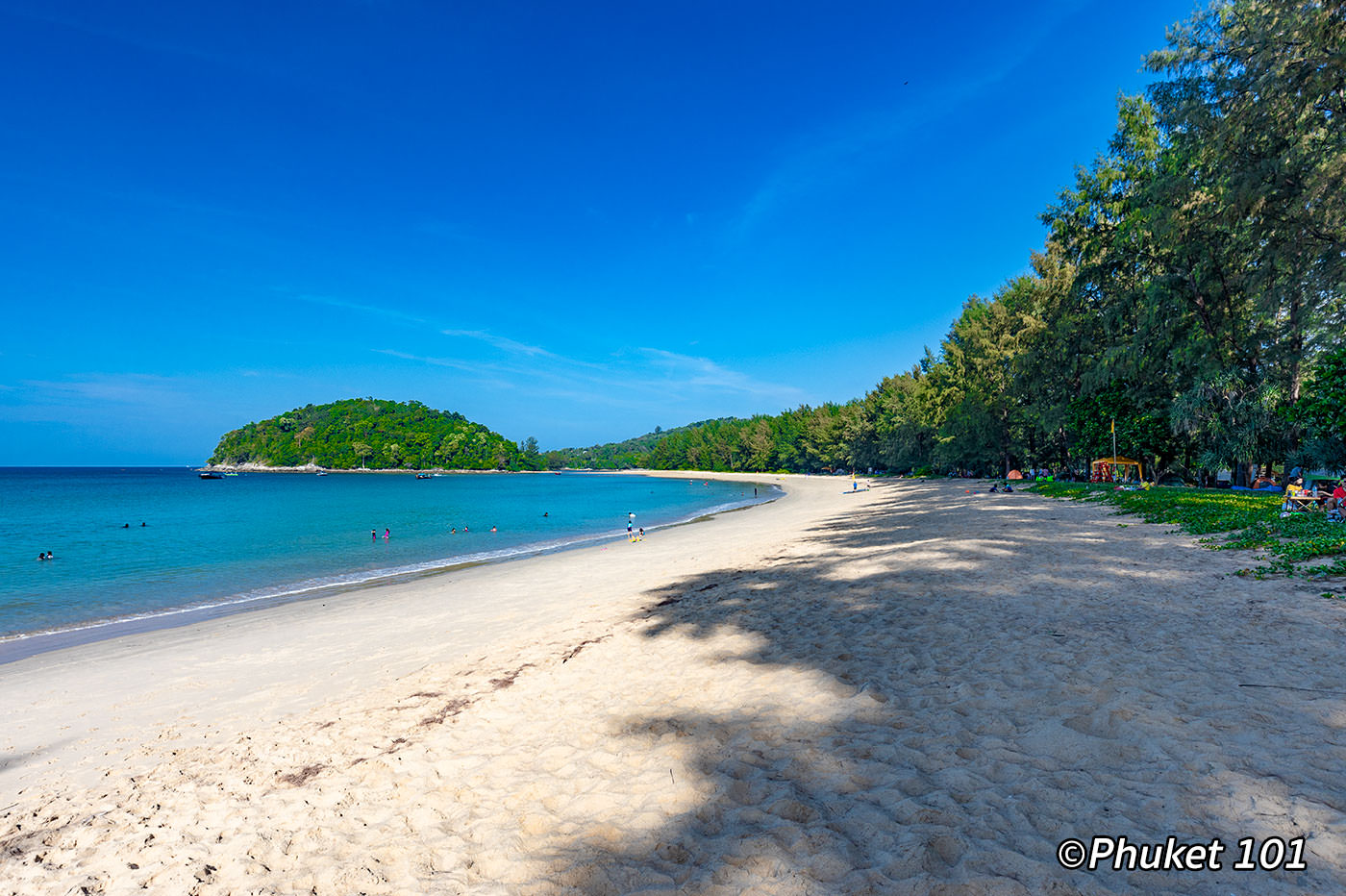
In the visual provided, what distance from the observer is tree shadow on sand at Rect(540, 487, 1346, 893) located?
3.25 metres

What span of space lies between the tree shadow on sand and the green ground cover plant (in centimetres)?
124

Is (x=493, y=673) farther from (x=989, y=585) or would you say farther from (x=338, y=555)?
(x=338, y=555)

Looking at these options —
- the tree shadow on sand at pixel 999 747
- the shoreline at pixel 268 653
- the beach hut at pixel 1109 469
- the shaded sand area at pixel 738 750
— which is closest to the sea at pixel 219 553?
the shoreline at pixel 268 653

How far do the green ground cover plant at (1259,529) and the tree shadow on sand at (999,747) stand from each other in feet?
4.06

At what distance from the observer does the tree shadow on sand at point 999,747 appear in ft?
10.7

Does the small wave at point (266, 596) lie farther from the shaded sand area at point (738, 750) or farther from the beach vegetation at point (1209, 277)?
the beach vegetation at point (1209, 277)

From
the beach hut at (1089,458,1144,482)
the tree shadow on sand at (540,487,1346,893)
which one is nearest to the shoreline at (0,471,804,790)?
the tree shadow on sand at (540,487,1346,893)

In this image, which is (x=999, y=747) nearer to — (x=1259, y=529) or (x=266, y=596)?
(x=1259, y=529)

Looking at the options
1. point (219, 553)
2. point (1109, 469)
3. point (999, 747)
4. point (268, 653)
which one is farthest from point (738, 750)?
point (1109, 469)

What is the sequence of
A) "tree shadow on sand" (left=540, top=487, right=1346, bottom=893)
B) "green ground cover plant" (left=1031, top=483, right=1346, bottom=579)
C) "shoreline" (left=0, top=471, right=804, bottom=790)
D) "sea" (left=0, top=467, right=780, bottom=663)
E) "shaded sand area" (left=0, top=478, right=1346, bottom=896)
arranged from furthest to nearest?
"sea" (left=0, top=467, right=780, bottom=663) < "green ground cover plant" (left=1031, top=483, right=1346, bottom=579) < "shoreline" (left=0, top=471, right=804, bottom=790) < "shaded sand area" (left=0, top=478, right=1346, bottom=896) < "tree shadow on sand" (left=540, top=487, right=1346, bottom=893)

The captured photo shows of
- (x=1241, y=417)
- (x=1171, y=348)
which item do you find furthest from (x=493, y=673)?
(x=1171, y=348)

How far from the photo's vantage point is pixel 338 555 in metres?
26.5

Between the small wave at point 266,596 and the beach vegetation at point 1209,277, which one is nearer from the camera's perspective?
the small wave at point 266,596

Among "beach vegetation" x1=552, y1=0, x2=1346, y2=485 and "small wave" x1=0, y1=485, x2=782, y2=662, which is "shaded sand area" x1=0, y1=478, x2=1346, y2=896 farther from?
"beach vegetation" x1=552, y1=0, x2=1346, y2=485
